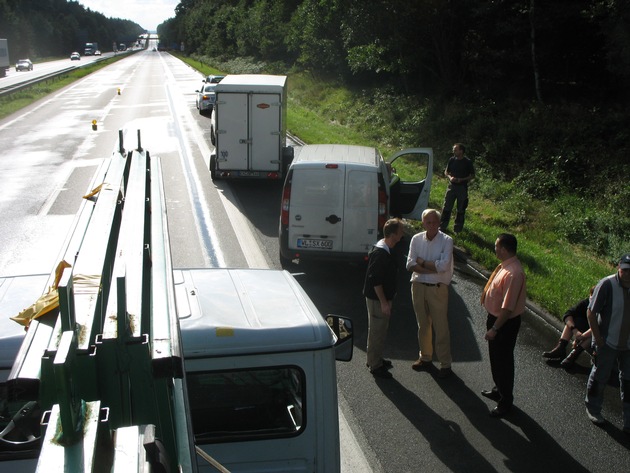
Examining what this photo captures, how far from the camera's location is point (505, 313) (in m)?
6.94

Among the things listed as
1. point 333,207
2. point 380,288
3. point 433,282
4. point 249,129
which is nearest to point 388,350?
point 433,282

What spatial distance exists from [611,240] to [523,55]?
1359 cm

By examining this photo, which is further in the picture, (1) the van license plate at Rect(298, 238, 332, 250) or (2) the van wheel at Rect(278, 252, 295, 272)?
(2) the van wheel at Rect(278, 252, 295, 272)

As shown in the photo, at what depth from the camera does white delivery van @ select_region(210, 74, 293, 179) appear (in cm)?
1733

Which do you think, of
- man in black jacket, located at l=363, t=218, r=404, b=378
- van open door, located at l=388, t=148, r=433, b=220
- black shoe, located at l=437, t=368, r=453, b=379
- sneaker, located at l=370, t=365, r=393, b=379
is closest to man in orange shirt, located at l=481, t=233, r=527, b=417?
black shoe, located at l=437, t=368, r=453, b=379

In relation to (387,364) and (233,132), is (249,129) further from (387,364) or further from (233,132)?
(387,364)

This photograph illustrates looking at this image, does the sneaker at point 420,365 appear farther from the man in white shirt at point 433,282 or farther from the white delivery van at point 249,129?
the white delivery van at point 249,129

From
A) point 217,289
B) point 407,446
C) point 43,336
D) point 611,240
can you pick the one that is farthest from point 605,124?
point 43,336

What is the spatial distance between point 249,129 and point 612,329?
12.0 meters

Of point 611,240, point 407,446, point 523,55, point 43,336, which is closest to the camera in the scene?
point 43,336

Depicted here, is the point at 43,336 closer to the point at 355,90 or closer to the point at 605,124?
the point at 605,124

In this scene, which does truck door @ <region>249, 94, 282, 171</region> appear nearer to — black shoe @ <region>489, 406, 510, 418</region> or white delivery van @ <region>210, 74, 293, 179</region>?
white delivery van @ <region>210, 74, 293, 179</region>

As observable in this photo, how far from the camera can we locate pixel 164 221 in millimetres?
4289

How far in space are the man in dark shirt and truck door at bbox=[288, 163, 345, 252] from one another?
3385 mm
